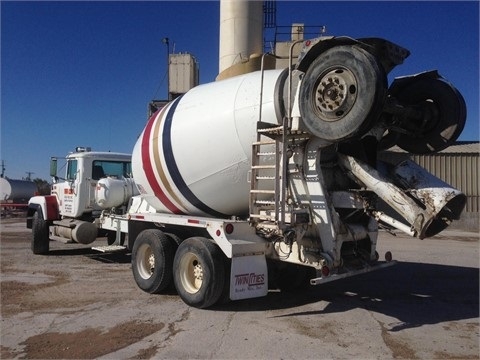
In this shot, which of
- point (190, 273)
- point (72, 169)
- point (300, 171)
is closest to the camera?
point (300, 171)

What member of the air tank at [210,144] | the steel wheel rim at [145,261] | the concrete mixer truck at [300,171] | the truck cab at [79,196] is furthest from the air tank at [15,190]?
the concrete mixer truck at [300,171]

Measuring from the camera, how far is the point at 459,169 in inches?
987

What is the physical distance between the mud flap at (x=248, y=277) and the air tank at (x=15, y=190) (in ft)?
112

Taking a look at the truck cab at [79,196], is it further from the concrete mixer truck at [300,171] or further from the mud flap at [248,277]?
the mud flap at [248,277]

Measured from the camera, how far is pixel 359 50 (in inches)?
220

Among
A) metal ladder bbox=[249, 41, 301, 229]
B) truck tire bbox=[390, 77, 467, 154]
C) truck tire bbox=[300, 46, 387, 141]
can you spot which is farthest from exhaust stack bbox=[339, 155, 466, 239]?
metal ladder bbox=[249, 41, 301, 229]

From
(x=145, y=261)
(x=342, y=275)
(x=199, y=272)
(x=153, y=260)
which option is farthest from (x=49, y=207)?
(x=342, y=275)

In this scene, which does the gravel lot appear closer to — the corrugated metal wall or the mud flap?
the mud flap

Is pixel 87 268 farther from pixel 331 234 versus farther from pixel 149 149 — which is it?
pixel 331 234

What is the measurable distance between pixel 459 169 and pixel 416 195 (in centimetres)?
2140

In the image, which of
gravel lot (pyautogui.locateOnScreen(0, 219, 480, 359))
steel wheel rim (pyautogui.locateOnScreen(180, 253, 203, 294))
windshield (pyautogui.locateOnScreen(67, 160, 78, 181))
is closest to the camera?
gravel lot (pyautogui.locateOnScreen(0, 219, 480, 359))

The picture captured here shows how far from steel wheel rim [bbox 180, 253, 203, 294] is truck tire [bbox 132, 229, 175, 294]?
1.70 ft

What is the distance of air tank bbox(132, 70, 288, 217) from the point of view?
6.87 metres

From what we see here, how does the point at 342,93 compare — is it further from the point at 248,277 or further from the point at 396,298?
the point at 396,298
